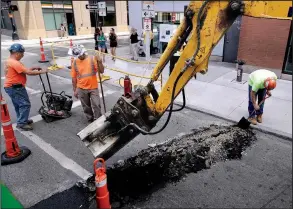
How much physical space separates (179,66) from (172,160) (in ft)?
6.50

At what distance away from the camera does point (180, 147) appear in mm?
4953

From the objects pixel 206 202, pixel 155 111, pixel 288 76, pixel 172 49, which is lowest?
pixel 206 202

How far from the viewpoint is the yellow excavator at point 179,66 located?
2.54 meters

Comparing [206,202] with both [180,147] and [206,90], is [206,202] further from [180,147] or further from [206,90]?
[206,90]

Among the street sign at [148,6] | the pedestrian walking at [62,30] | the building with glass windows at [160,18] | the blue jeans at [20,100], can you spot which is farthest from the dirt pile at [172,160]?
the pedestrian walking at [62,30]

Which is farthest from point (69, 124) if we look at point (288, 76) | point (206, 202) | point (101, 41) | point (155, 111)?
point (101, 41)

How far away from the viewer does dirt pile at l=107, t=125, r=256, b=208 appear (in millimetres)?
3945

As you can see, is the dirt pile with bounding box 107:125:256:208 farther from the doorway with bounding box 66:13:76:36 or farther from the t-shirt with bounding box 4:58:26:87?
the doorway with bounding box 66:13:76:36

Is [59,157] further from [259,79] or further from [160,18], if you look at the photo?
[160,18]

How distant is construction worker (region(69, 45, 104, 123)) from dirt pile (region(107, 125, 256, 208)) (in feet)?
6.18

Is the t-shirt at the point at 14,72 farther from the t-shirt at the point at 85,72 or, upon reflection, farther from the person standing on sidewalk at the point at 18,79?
the t-shirt at the point at 85,72

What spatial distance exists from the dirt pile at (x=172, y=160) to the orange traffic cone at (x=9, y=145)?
1756 mm

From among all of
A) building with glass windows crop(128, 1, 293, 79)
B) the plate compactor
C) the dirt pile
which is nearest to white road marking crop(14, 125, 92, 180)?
the dirt pile

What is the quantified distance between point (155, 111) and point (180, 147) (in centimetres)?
158
